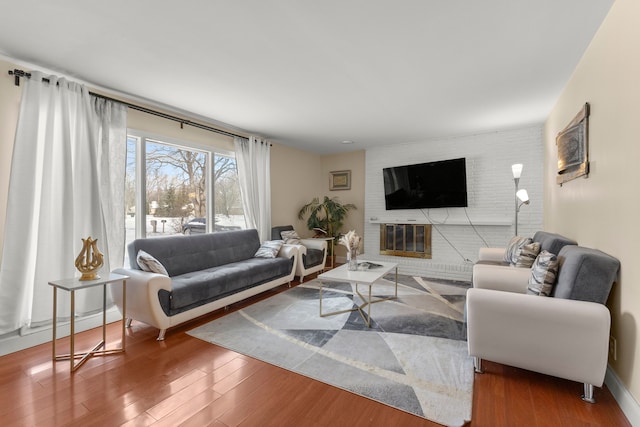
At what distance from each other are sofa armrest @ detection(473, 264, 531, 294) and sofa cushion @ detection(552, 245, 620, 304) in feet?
1.98

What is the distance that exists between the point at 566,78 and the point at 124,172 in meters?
4.57

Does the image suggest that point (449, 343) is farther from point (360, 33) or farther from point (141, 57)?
point (141, 57)

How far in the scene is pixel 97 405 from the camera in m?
1.66

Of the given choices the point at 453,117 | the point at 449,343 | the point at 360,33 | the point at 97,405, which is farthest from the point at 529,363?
the point at 453,117

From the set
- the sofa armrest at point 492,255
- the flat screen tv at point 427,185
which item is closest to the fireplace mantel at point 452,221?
the flat screen tv at point 427,185

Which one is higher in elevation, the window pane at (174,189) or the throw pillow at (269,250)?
the window pane at (174,189)

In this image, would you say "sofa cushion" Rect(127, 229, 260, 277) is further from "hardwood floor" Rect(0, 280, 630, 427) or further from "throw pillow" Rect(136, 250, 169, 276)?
"hardwood floor" Rect(0, 280, 630, 427)

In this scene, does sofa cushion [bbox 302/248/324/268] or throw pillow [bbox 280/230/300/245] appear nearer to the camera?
sofa cushion [bbox 302/248/324/268]

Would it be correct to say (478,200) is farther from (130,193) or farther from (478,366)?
(130,193)

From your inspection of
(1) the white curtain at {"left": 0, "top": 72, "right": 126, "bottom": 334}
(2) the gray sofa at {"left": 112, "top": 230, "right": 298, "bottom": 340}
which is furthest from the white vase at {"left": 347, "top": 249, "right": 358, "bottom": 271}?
(1) the white curtain at {"left": 0, "top": 72, "right": 126, "bottom": 334}

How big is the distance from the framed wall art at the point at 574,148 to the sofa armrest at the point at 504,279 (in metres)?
0.95

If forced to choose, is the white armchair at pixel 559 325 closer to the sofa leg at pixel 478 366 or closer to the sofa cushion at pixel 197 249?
the sofa leg at pixel 478 366

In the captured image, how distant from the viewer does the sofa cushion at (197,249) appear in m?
3.02

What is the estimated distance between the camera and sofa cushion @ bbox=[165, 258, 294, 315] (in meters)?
2.61
